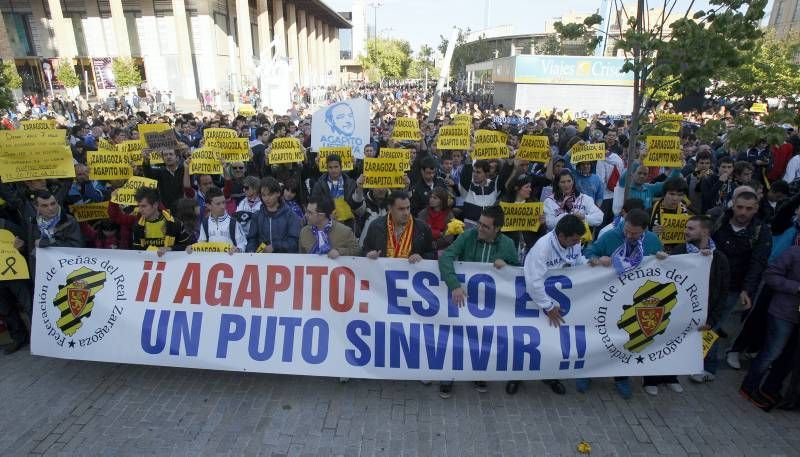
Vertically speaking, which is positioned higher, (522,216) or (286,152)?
(286,152)

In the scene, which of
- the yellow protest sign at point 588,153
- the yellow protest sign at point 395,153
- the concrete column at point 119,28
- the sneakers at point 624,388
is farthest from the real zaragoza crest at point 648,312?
the concrete column at point 119,28

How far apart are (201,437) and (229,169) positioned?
14.9 ft

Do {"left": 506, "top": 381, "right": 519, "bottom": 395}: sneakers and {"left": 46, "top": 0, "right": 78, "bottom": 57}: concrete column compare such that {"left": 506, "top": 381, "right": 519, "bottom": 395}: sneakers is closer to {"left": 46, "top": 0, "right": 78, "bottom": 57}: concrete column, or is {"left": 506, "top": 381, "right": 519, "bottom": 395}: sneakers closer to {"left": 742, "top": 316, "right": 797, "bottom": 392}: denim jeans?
{"left": 742, "top": 316, "right": 797, "bottom": 392}: denim jeans

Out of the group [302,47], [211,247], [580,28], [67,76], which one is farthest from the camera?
[302,47]

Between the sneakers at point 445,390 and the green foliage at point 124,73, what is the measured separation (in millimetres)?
39032

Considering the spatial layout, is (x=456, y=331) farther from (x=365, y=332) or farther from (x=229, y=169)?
(x=229, y=169)

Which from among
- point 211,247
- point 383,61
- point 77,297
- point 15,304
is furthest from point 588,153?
point 383,61

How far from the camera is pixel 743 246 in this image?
15.7ft

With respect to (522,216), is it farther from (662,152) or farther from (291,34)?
(291,34)

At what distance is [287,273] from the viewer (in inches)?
181

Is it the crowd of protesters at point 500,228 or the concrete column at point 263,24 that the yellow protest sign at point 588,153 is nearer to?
the crowd of protesters at point 500,228

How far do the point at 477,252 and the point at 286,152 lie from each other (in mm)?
4131

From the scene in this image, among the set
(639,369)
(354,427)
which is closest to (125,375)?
(354,427)

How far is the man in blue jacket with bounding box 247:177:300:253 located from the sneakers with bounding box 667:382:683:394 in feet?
13.0
